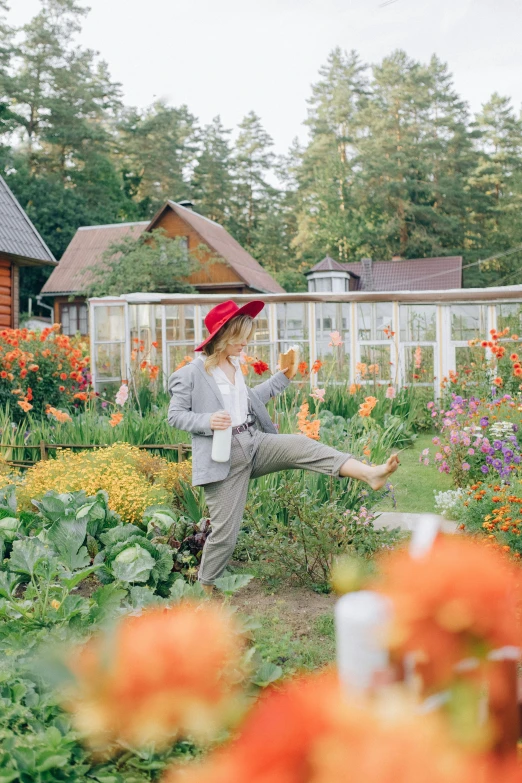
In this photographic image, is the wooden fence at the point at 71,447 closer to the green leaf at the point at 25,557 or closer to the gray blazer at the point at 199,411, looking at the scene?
the gray blazer at the point at 199,411

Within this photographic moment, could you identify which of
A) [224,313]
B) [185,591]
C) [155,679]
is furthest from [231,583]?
[155,679]

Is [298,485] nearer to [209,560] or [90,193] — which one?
[209,560]

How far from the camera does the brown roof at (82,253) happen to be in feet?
93.0

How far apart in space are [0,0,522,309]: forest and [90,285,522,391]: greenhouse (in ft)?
65.5

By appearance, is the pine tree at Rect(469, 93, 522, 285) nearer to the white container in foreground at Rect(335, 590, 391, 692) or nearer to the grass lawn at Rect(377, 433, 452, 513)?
the grass lawn at Rect(377, 433, 452, 513)

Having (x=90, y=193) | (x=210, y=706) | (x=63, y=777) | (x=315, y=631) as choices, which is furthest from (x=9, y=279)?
(x=90, y=193)

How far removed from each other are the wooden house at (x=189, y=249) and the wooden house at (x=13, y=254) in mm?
11455

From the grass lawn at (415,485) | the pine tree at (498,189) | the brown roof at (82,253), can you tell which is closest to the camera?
the grass lawn at (415,485)

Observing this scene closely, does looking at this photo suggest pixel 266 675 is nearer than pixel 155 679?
No

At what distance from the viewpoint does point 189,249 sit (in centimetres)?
2698

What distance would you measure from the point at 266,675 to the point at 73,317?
2759cm

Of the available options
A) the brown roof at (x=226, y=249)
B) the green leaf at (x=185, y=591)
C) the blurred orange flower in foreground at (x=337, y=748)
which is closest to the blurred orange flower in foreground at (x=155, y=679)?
the blurred orange flower in foreground at (x=337, y=748)

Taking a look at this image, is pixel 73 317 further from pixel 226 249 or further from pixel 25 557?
pixel 25 557

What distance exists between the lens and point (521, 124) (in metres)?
36.2
